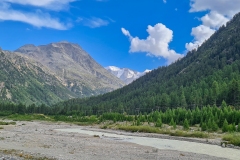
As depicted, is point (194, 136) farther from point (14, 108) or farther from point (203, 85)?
point (14, 108)

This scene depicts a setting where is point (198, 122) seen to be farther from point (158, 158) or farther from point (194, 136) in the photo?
point (158, 158)

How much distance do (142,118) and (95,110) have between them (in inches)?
3765

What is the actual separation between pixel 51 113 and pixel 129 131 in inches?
5117

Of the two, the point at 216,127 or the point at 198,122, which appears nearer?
the point at 216,127

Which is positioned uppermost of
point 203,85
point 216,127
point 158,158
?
point 203,85

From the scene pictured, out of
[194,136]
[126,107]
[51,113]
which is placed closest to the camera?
[194,136]

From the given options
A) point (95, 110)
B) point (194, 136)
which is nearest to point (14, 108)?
point (95, 110)

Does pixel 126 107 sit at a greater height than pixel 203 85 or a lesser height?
lesser

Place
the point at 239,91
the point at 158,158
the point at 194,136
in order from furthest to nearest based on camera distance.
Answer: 1. the point at 239,91
2. the point at 194,136
3. the point at 158,158

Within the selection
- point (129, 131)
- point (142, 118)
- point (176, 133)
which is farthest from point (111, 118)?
point (176, 133)

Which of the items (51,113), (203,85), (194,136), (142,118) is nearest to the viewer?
(194,136)

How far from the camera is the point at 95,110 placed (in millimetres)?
192125

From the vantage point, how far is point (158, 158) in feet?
109

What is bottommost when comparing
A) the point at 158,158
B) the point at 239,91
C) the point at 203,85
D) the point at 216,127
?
the point at 158,158
